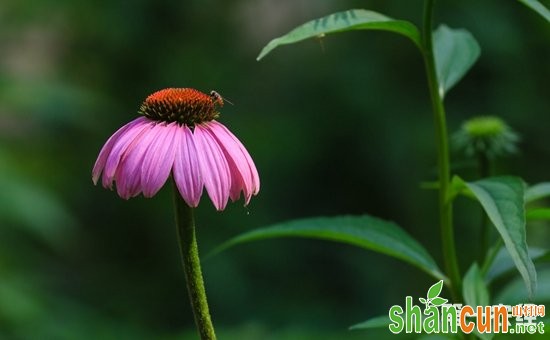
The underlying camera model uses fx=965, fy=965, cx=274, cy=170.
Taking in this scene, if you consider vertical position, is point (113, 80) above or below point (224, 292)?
above

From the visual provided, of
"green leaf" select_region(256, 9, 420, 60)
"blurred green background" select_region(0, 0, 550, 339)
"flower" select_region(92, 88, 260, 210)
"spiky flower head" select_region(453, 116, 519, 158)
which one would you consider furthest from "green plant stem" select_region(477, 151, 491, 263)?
"blurred green background" select_region(0, 0, 550, 339)

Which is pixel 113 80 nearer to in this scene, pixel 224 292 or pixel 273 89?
pixel 273 89

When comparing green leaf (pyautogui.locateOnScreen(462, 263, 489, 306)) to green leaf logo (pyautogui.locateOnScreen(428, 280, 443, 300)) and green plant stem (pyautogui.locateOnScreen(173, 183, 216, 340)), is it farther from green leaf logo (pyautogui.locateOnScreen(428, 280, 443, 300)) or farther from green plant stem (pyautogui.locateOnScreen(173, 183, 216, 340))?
green plant stem (pyautogui.locateOnScreen(173, 183, 216, 340))

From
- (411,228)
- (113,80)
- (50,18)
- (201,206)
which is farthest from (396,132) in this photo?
(50,18)

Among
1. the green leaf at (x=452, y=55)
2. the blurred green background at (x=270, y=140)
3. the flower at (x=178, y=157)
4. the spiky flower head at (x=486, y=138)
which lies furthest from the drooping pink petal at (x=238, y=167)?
the blurred green background at (x=270, y=140)

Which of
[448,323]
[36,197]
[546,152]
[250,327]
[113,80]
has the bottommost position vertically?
[448,323]
